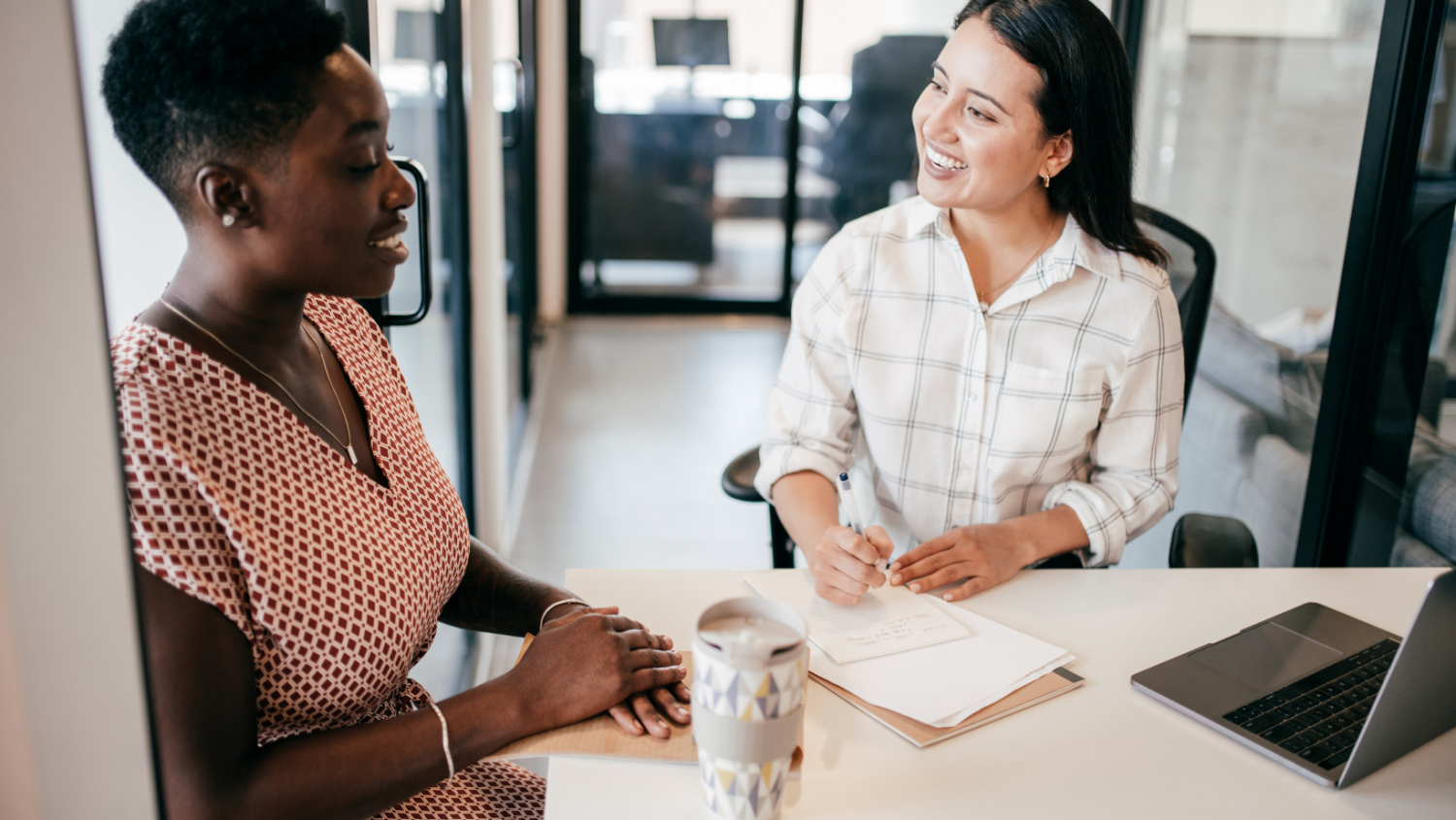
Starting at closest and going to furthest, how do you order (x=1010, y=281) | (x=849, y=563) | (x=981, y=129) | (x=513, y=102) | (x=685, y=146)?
1. (x=849, y=563)
2. (x=981, y=129)
3. (x=1010, y=281)
4. (x=513, y=102)
5. (x=685, y=146)

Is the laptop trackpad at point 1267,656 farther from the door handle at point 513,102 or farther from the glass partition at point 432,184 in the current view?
the door handle at point 513,102

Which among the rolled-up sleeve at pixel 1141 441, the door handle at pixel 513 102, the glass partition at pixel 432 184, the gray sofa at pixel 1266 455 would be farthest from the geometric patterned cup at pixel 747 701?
the door handle at pixel 513 102

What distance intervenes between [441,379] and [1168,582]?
68.4 inches

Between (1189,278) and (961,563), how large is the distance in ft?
2.34

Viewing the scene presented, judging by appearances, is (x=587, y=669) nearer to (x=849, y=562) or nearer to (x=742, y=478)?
(x=849, y=562)

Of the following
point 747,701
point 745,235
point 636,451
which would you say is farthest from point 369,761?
point 745,235

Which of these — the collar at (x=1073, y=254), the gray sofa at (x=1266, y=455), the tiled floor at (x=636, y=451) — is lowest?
the tiled floor at (x=636, y=451)

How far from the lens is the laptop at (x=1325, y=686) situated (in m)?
0.88

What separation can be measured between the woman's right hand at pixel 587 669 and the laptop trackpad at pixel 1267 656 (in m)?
0.58

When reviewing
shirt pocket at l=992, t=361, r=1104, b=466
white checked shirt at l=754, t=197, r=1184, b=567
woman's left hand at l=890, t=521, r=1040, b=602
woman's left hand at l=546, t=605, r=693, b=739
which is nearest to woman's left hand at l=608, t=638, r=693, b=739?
woman's left hand at l=546, t=605, r=693, b=739

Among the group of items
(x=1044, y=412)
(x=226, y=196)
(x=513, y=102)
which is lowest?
(x=1044, y=412)

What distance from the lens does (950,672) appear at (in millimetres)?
1065

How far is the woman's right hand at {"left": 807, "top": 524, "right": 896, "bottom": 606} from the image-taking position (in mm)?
1177

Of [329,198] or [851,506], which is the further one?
[851,506]
